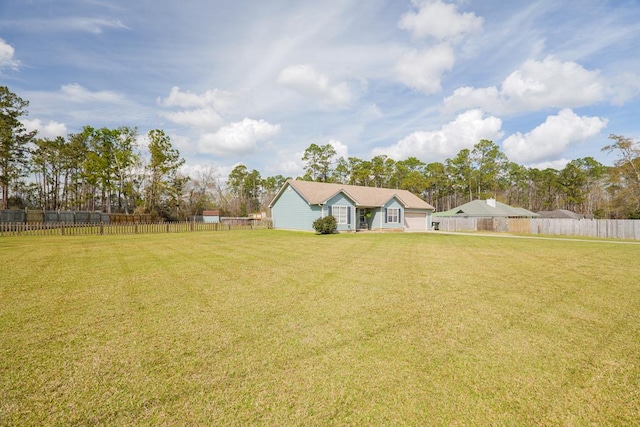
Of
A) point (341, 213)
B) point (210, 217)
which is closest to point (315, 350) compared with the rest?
point (341, 213)

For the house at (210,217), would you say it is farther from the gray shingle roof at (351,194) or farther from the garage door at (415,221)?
the garage door at (415,221)

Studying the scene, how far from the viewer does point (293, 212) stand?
2959 cm

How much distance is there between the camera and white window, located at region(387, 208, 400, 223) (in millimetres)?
31431

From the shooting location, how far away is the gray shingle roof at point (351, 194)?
1101 inches

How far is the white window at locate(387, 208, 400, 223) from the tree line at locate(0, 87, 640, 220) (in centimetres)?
2581

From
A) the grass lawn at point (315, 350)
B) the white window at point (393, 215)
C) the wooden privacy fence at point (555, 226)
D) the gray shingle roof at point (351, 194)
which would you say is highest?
the gray shingle roof at point (351, 194)

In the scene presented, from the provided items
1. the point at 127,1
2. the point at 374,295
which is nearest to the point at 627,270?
the point at 374,295

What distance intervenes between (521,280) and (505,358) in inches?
210

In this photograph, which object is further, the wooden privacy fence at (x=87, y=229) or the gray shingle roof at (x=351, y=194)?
the gray shingle roof at (x=351, y=194)

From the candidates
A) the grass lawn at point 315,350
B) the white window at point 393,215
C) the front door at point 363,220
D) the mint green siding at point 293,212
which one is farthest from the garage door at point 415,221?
the grass lawn at point 315,350

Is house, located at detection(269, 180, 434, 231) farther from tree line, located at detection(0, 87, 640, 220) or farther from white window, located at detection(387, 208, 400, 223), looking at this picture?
tree line, located at detection(0, 87, 640, 220)

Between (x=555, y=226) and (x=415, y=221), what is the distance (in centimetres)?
1309

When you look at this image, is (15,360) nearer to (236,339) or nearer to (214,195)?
(236,339)

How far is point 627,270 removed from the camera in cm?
984
